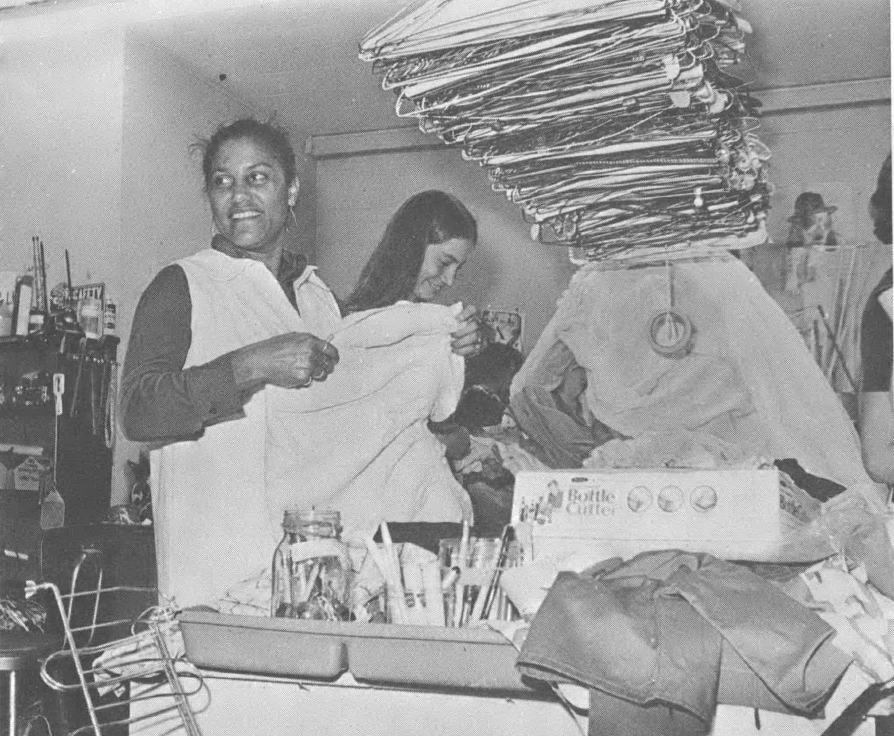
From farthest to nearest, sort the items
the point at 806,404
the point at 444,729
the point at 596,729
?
the point at 806,404
the point at 444,729
the point at 596,729

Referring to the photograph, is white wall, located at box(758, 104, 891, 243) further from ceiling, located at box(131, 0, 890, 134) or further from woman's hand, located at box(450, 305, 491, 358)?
woman's hand, located at box(450, 305, 491, 358)

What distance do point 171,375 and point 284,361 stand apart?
0.23m

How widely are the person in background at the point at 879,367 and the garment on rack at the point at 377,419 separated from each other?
766 mm

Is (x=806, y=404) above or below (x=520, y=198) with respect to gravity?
below

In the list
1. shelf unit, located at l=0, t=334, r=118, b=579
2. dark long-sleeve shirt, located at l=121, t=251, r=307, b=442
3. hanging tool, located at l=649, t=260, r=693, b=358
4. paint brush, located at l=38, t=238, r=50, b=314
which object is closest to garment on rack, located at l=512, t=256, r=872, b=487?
hanging tool, located at l=649, t=260, r=693, b=358

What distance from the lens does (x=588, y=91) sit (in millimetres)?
1893

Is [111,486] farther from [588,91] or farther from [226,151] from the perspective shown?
[588,91]

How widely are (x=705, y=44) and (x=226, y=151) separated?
40.5 inches

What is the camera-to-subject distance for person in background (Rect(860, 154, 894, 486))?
1.77m

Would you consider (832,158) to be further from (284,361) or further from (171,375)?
(171,375)

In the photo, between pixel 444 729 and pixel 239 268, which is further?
pixel 239 268

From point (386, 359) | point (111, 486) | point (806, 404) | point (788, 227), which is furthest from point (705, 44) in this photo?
point (111, 486)

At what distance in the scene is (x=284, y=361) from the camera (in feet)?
6.88

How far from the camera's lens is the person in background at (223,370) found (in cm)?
209
